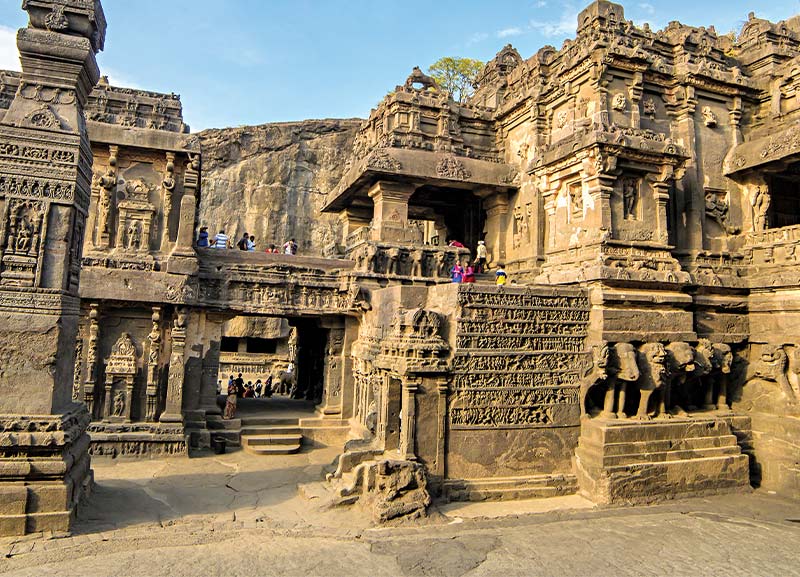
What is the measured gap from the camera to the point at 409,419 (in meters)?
8.09

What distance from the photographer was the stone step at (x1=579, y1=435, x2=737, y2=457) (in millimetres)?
8562

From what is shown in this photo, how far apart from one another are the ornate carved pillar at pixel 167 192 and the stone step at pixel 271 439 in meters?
4.34

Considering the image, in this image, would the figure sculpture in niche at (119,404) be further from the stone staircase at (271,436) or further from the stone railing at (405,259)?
the stone railing at (405,259)

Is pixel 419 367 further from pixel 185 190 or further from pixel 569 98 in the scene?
pixel 569 98

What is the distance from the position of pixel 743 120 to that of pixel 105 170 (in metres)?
14.1

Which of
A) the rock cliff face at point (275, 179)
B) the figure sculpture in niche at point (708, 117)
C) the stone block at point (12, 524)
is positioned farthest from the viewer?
the rock cliff face at point (275, 179)

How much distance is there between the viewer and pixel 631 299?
9.36m

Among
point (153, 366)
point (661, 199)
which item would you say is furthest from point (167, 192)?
point (661, 199)

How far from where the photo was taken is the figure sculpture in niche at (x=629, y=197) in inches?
407

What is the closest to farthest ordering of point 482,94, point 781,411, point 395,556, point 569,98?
point 395,556, point 781,411, point 569,98, point 482,94

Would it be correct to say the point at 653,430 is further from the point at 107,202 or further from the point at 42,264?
the point at 107,202

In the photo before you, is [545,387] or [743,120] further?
[743,120]

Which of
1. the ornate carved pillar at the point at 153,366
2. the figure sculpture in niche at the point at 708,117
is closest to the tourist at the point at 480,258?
the figure sculpture in niche at the point at 708,117

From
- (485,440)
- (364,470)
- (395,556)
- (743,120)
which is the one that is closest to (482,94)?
(743,120)
